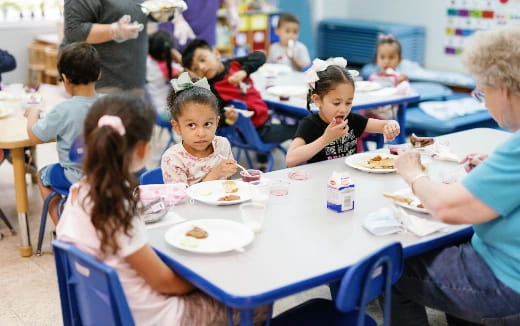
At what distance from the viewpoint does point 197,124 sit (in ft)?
9.62

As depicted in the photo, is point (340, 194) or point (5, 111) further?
point (5, 111)

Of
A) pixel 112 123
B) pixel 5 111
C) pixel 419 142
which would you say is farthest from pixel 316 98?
pixel 5 111

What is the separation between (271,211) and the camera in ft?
7.82

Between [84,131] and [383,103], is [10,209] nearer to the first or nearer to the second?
[383,103]

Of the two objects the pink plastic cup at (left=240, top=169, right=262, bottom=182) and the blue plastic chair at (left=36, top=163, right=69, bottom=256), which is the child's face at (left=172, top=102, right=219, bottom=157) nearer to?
the pink plastic cup at (left=240, top=169, right=262, bottom=182)

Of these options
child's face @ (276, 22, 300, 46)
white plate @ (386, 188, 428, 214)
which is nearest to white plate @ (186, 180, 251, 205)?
white plate @ (386, 188, 428, 214)

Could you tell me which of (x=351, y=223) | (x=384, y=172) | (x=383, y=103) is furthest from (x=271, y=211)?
(x=383, y=103)

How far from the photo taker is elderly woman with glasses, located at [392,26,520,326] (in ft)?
6.55

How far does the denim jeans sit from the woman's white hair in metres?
0.57

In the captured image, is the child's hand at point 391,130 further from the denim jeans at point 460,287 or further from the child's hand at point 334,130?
the denim jeans at point 460,287

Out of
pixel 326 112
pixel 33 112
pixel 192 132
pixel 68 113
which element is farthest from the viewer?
pixel 33 112

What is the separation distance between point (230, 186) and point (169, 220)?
364mm

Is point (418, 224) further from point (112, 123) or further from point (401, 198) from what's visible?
point (112, 123)

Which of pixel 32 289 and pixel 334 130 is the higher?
pixel 334 130
